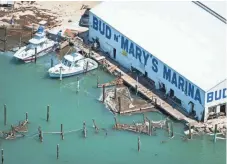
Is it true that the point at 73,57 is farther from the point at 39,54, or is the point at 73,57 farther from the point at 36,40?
the point at 36,40

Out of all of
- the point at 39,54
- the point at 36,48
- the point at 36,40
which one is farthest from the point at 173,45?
the point at 36,40

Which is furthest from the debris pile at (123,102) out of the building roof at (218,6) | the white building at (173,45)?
the building roof at (218,6)

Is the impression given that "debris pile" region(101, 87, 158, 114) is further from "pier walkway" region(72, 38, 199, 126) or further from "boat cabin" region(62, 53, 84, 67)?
"boat cabin" region(62, 53, 84, 67)

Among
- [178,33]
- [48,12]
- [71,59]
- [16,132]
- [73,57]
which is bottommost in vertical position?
[16,132]

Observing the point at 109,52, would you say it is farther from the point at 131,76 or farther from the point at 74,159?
the point at 74,159

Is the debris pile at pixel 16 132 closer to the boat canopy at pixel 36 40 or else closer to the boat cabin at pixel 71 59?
the boat cabin at pixel 71 59

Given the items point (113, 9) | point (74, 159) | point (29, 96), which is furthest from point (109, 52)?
point (74, 159)
